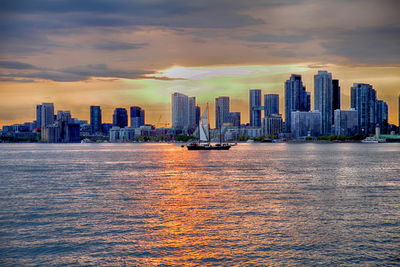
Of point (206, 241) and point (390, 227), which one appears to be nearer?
point (206, 241)

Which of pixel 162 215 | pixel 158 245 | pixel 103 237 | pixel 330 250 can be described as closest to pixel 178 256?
pixel 158 245

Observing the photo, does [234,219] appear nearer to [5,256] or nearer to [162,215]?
[162,215]

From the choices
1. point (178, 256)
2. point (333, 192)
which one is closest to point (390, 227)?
point (178, 256)

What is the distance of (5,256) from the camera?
97.4ft

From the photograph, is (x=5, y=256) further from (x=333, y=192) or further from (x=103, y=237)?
(x=333, y=192)

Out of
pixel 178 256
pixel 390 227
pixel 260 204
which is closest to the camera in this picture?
pixel 178 256

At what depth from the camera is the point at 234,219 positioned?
4022cm

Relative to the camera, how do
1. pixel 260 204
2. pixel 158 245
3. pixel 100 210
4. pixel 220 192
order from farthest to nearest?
pixel 220 192
pixel 260 204
pixel 100 210
pixel 158 245

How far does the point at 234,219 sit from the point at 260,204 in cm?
874

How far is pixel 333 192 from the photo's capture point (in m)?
59.5

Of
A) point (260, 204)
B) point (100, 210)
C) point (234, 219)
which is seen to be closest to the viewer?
point (234, 219)

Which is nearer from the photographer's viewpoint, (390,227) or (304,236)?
(304,236)

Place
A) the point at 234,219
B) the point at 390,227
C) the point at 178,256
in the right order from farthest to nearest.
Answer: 1. the point at 234,219
2. the point at 390,227
3. the point at 178,256

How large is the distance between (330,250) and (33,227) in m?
23.6
